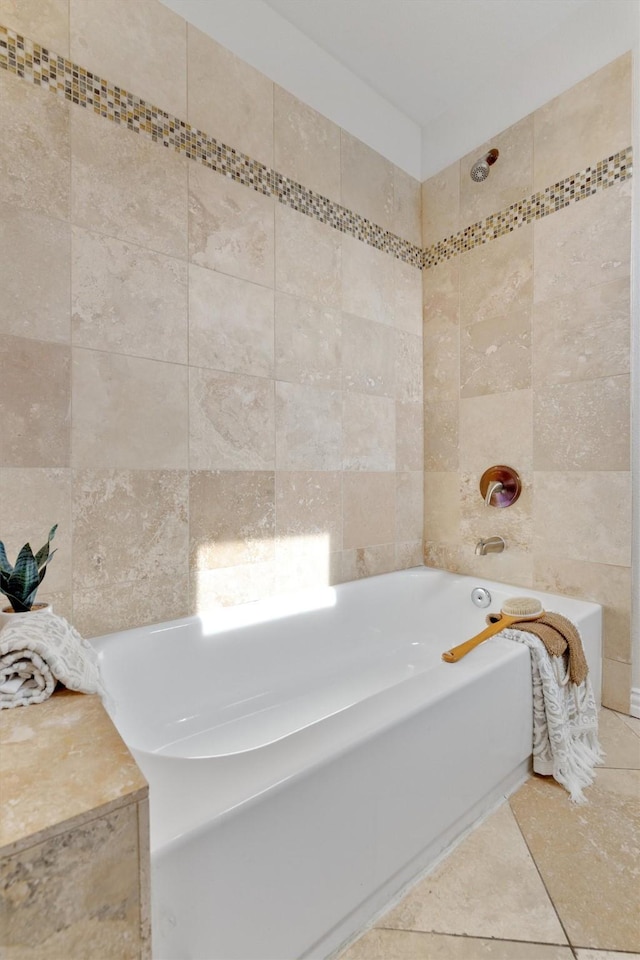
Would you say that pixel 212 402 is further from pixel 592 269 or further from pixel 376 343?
pixel 592 269

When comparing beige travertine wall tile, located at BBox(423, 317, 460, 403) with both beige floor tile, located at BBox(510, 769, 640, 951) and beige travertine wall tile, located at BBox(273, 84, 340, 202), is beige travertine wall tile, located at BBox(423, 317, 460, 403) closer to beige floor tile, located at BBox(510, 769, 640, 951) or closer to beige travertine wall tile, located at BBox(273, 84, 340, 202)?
beige travertine wall tile, located at BBox(273, 84, 340, 202)

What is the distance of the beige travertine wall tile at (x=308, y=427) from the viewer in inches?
73.9

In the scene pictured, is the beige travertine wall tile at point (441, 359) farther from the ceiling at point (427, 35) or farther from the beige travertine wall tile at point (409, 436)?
the ceiling at point (427, 35)

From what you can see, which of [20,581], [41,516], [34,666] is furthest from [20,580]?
[41,516]

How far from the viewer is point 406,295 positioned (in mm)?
2389

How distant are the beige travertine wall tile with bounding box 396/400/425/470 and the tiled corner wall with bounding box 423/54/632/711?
0.18 feet

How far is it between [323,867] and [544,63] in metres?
2.89

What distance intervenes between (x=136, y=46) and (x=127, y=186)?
47cm

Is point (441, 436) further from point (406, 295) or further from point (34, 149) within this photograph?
point (34, 149)

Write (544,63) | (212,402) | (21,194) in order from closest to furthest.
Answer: (21,194) < (212,402) < (544,63)

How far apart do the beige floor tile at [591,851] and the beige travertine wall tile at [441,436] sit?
1.39 metres

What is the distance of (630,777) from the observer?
4.75ft

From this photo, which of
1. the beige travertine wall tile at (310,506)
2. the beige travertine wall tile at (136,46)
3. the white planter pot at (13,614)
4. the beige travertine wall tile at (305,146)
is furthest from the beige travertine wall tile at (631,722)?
the beige travertine wall tile at (136,46)

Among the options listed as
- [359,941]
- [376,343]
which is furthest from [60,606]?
[376,343]
